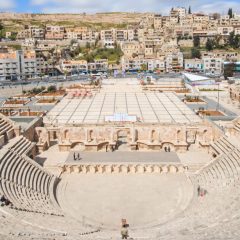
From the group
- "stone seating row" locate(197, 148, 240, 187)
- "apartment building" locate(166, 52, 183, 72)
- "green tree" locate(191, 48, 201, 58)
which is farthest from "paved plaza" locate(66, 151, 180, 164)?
"green tree" locate(191, 48, 201, 58)

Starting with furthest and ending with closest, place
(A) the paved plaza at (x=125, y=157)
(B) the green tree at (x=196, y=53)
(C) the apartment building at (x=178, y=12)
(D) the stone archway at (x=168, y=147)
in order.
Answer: (C) the apartment building at (x=178, y=12) → (B) the green tree at (x=196, y=53) → (D) the stone archway at (x=168, y=147) → (A) the paved plaza at (x=125, y=157)

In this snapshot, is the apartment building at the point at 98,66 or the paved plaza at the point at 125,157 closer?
the paved plaza at the point at 125,157

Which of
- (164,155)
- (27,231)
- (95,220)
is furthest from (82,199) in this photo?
(164,155)

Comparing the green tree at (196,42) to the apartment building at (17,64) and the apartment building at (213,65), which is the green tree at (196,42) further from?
the apartment building at (17,64)

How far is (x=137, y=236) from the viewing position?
15.8 meters

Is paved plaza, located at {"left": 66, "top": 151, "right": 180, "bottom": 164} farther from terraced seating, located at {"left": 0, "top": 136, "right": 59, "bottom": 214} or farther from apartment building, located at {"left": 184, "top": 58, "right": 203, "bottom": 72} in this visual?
apartment building, located at {"left": 184, "top": 58, "right": 203, "bottom": 72}

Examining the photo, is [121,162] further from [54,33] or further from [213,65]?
[54,33]

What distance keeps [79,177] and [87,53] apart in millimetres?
88615

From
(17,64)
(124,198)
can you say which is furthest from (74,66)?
(124,198)

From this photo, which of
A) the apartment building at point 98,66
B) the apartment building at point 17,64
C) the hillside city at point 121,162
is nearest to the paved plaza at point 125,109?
the hillside city at point 121,162

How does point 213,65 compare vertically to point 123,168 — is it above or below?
above

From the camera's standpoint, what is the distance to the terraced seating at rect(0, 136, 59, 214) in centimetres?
1997

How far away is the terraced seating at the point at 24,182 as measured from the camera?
20.0 metres

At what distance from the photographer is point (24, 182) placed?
2300 cm
